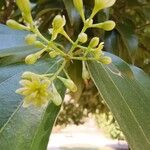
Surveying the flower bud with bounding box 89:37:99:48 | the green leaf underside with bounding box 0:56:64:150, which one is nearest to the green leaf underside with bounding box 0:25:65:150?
the green leaf underside with bounding box 0:56:64:150

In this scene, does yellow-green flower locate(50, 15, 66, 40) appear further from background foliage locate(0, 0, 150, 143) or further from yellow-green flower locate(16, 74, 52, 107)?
background foliage locate(0, 0, 150, 143)

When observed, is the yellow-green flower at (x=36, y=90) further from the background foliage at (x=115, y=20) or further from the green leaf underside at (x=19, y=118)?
the background foliage at (x=115, y=20)

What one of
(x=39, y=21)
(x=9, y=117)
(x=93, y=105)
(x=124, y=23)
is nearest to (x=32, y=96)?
(x=9, y=117)

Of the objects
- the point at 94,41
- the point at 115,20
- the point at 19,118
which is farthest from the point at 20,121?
the point at 115,20

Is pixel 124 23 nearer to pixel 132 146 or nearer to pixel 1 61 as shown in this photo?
pixel 1 61

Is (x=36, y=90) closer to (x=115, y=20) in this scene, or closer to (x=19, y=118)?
(x=19, y=118)

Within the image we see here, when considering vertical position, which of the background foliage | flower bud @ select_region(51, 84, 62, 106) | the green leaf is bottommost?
the background foliage

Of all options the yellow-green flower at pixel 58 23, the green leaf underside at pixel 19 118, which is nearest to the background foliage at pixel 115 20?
the green leaf underside at pixel 19 118
